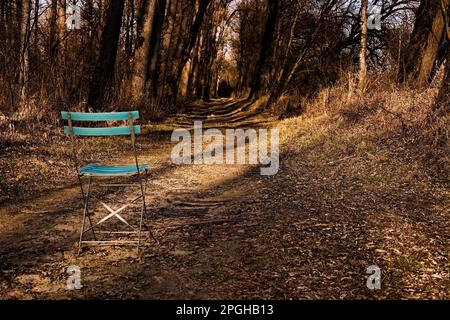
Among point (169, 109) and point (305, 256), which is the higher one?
point (169, 109)

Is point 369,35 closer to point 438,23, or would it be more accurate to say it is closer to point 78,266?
point 438,23

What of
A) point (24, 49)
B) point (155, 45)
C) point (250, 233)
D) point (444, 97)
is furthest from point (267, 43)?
point (250, 233)

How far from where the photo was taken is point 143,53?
1392 centimetres

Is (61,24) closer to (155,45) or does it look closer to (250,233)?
(155,45)

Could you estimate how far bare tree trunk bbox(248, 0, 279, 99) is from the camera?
62.8 ft

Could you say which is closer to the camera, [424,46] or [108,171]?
[108,171]

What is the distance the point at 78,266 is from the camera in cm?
331

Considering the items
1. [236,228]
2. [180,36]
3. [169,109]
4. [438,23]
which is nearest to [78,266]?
[236,228]

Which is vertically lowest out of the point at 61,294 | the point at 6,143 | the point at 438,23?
the point at 61,294

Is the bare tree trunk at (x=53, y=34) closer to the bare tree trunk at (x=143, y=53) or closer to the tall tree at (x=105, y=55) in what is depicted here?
the tall tree at (x=105, y=55)

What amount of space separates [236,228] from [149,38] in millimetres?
11221
